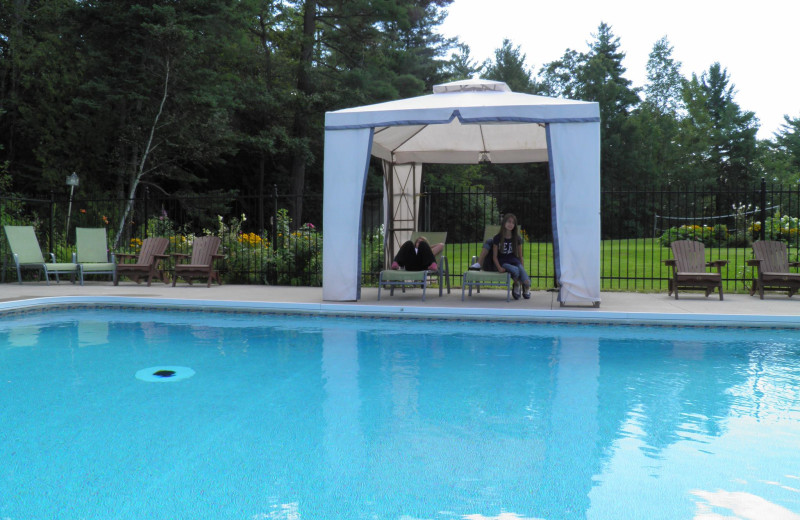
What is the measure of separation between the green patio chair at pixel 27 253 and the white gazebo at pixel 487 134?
5.42 meters

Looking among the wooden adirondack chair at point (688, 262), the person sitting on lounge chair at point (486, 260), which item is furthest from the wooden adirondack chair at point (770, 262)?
the person sitting on lounge chair at point (486, 260)

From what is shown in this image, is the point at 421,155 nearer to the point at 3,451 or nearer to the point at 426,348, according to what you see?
the point at 426,348

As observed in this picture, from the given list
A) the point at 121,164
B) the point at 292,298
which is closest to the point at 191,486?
the point at 292,298

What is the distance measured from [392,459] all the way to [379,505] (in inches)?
21.8

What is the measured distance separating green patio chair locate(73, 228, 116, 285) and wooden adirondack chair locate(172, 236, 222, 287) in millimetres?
1436

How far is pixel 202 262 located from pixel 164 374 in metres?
5.95

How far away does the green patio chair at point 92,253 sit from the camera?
11133 mm

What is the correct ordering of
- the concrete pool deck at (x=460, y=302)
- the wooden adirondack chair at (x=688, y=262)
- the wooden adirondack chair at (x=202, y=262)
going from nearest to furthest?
the concrete pool deck at (x=460, y=302), the wooden adirondack chair at (x=688, y=262), the wooden adirondack chair at (x=202, y=262)

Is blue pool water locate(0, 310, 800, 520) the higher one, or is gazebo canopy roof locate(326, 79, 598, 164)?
gazebo canopy roof locate(326, 79, 598, 164)

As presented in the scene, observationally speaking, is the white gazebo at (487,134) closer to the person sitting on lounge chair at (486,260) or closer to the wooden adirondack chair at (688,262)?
the person sitting on lounge chair at (486,260)

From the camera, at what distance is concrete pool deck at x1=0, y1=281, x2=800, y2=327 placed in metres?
7.33

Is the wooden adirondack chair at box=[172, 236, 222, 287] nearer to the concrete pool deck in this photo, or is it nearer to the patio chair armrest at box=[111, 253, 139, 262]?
the concrete pool deck

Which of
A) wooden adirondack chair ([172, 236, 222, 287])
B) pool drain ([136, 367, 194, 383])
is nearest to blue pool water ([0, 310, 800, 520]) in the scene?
pool drain ([136, 367, 194, 383])

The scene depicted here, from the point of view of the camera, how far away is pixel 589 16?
3828 centimetres
